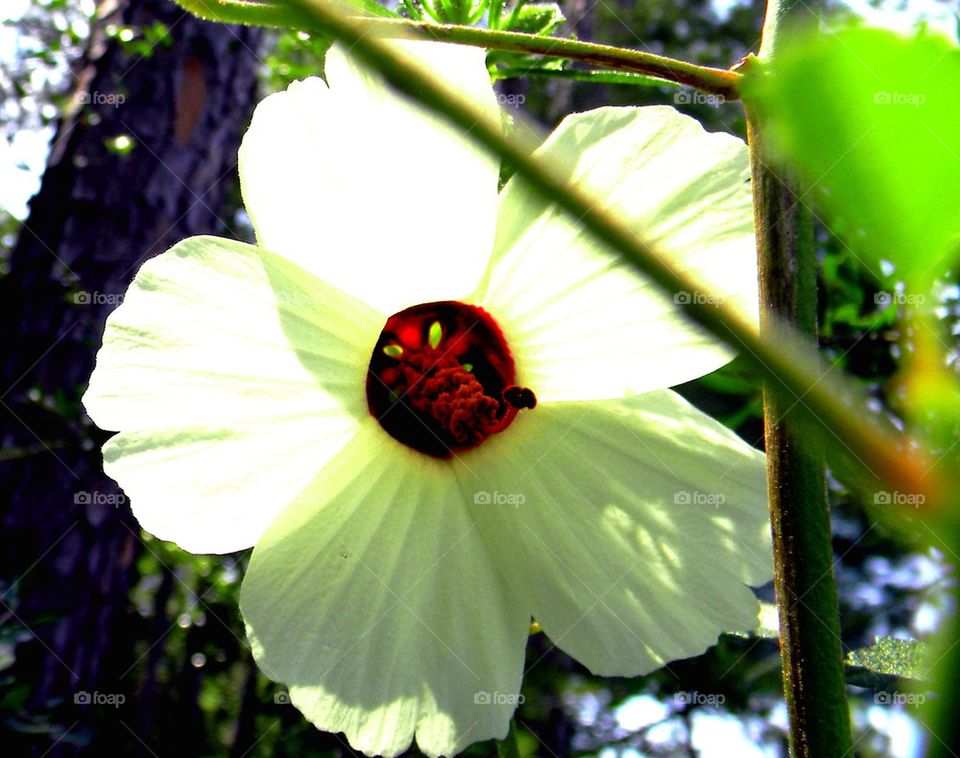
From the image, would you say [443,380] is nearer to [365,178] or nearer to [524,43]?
[365,178]

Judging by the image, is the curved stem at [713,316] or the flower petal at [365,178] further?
the flower petal at [365,178]

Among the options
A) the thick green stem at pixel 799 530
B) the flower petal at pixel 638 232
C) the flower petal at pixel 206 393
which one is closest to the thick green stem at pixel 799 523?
the thick green stem at pixel 799 530

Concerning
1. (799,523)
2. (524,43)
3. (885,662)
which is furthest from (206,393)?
(885,662)

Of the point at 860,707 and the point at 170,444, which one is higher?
the point at 860,707

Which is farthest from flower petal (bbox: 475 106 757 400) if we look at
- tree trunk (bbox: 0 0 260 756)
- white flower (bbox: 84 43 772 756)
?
tree trunk (bbox: 0 0 260 756)

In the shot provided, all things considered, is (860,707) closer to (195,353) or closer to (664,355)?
(664,355)

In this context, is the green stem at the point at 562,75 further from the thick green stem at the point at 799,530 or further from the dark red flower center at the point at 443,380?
the thick green stem at the point at 799,530

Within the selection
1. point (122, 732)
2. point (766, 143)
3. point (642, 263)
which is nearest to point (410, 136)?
point (766, 143)

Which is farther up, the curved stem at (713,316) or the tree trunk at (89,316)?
the curved stem at (713,316)
